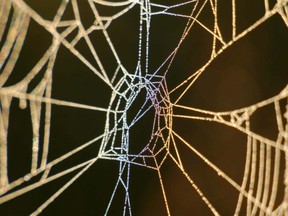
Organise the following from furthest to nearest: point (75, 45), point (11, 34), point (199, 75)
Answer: point (199, 75)
point (75, 45)
point (11, 34)

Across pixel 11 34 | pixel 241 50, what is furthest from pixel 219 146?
pixel 11 34

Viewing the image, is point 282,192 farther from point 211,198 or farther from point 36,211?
point 36,211

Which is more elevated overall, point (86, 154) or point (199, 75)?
point (199, 75)

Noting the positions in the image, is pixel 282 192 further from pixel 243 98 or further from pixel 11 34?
pixel 11 34

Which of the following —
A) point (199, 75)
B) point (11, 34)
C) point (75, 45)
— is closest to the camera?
point (11, 34)

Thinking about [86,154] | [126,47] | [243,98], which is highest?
[126,47]

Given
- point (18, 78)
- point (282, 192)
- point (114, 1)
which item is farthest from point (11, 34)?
point (282, 192)

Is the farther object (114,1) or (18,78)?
(114,1)
